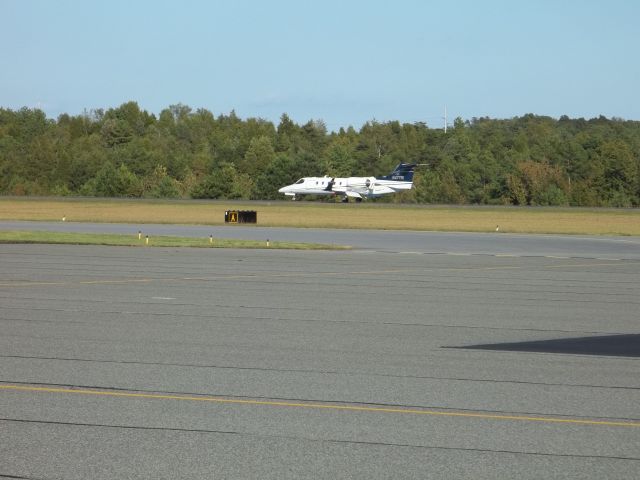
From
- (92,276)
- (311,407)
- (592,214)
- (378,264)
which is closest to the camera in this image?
(311,407)

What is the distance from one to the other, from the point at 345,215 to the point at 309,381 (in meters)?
69.4

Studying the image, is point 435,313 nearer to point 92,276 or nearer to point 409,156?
point 92,276

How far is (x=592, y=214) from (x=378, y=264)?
53.7 m

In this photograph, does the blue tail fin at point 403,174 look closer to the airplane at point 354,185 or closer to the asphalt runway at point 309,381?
the airplane at point 354,185

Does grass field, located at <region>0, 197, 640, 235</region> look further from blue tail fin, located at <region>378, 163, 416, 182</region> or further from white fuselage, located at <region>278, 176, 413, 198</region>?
blue tail fin, located at <region>378, 163, 416, 182</region>

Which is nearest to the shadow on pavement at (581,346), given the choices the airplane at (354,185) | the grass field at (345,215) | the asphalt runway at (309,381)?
the asphalt runway at (309,381)

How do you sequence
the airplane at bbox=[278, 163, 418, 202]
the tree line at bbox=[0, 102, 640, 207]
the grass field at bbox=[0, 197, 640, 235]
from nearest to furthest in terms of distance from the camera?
the grass field at bbox=[0, 197, 640, 235] → the airplane at bbox=[278, 163, 418, 202] → the tree line at bbox=[0, 102, 640, 207]

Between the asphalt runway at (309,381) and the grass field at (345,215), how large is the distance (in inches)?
1630

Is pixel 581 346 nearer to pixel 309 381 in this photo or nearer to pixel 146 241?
pixel 309 381

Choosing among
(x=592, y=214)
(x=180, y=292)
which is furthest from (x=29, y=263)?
(x=592, y=214)

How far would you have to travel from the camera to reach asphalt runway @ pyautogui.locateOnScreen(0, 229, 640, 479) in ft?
29.2

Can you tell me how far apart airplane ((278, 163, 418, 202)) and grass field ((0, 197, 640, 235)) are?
26.5 feet

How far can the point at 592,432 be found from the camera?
10.0 meters

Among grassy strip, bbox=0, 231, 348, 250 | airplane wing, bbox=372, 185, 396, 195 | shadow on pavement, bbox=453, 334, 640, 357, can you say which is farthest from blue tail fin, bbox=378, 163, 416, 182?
shadow on pavement, bbox=453, 334, 640, 357
